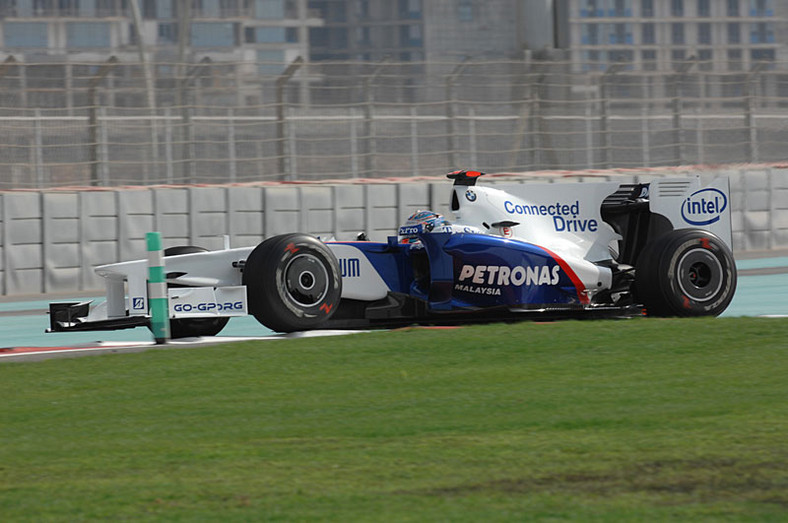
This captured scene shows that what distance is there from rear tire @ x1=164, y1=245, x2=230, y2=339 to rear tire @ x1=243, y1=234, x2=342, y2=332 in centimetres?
95

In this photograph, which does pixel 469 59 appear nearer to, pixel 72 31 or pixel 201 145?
pixel 201 145

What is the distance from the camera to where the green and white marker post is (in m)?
8.24

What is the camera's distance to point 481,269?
356 inches

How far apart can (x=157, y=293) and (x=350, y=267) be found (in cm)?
140

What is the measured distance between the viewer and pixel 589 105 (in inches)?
719

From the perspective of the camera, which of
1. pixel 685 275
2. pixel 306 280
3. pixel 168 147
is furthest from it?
pixel 168 147

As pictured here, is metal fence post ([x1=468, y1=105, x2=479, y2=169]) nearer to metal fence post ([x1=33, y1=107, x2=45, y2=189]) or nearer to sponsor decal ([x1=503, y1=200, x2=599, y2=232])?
metal fence post ([x1=33, y1=107, x2=45, y2=189])

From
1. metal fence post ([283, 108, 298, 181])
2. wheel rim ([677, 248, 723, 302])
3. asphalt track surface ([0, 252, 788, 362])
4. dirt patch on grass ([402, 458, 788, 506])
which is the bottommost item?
dirt patch on grass ([402, 458, 788, 506])

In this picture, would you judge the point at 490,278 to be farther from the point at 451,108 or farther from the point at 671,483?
the point at 451,108

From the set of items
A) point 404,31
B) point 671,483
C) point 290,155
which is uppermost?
point 404,31

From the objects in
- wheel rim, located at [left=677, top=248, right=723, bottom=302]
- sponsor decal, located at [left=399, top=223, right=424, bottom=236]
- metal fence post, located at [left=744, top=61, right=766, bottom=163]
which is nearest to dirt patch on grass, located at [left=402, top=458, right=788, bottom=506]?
sponsor decal, located at [left=399, top=223, right=424, bottom=236]

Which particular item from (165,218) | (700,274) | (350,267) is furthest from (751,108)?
(350,267)

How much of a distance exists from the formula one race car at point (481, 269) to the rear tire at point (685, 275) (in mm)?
10

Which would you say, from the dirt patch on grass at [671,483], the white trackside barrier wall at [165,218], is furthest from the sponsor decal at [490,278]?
the white trackside barrier wall at [165,218]
